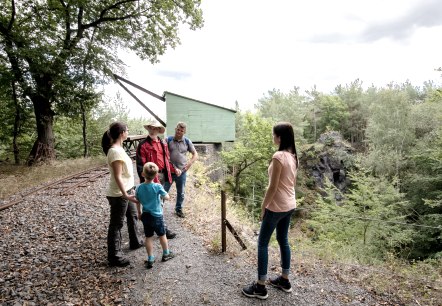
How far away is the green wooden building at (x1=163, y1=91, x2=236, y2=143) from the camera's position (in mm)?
15539

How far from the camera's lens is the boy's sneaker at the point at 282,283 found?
3.53m

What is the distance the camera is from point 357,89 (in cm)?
4703

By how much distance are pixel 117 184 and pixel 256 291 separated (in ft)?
7.62

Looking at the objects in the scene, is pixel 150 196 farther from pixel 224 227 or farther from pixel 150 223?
pixel 224 227

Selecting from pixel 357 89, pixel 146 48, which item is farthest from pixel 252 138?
pixel 357 89

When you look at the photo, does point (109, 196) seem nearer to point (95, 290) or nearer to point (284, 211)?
point (95, 290)

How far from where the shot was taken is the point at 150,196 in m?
3.76

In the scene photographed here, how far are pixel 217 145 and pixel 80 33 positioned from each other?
992 cm

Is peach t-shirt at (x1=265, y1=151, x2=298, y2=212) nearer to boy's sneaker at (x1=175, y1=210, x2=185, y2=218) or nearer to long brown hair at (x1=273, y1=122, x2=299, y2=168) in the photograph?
long brown hair at (x1=273, y1=122, x2=299, y2=168)

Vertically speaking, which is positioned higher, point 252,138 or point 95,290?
point 252,138

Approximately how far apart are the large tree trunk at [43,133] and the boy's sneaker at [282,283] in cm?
1299

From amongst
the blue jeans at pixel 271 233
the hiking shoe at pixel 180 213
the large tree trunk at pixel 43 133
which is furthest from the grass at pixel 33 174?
the blue jeans at pixel 271 233

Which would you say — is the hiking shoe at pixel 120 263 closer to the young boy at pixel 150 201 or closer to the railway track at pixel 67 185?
the young boy at pixel 150 201

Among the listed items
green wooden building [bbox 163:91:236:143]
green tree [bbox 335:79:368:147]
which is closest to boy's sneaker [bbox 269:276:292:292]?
green wooden building [bbox 163:91:236:143]
